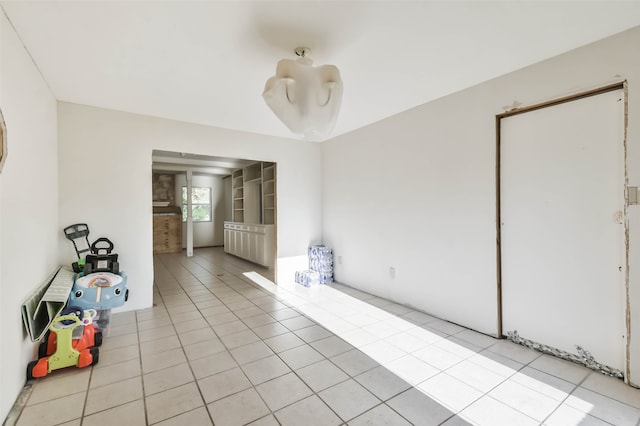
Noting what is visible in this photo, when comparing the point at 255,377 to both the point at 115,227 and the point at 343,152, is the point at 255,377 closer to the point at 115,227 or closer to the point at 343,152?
the point at 115,227

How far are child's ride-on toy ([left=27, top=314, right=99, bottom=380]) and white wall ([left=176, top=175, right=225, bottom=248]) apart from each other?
6958mm

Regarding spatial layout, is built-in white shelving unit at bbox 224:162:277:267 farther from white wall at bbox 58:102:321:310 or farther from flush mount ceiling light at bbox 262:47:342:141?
flush mount ceiling light at bbox 262:47:342:141

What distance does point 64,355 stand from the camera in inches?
83.1

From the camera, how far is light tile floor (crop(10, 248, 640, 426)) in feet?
5.44

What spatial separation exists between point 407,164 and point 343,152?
131cm

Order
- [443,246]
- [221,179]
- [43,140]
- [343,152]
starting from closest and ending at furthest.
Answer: [43,140], [443,246], [343,152], [221,179]

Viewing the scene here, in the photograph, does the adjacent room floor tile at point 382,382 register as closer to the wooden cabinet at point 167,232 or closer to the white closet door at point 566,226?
the white closet door at point 566,226

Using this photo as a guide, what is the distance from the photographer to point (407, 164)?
3457 millimetres

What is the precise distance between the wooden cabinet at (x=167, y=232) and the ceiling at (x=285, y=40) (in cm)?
561

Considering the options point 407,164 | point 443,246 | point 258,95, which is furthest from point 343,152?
point 443,246

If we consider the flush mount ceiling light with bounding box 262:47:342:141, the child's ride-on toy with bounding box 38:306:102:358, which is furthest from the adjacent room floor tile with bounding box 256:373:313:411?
the flush mount ceiling light with bounding box 262:47:342:141

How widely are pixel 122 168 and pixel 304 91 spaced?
2.69m

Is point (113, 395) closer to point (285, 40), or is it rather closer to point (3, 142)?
point (3, 142)

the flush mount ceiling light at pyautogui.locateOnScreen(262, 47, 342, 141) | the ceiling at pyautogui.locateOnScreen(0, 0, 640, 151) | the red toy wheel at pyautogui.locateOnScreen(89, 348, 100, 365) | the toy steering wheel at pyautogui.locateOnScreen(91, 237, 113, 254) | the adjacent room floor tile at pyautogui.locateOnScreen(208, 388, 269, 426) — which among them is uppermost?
the ceiling at pyautogui.locateOnScreen(0, 0, 640, 151)
